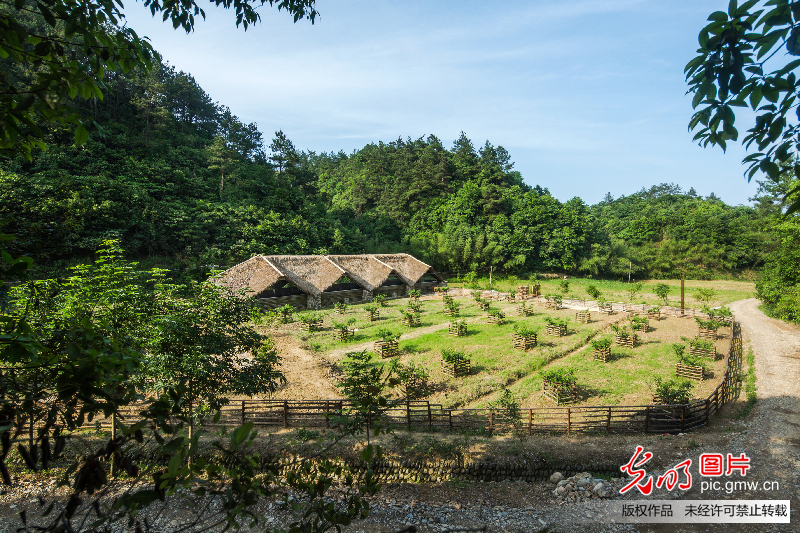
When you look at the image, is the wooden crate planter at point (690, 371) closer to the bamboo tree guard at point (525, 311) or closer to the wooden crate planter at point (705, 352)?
the wooden crate planter at point (705, 352)

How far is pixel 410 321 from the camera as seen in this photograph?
65.9 ft

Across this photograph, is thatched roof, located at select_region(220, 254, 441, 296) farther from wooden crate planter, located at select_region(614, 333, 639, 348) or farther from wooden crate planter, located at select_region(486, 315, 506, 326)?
wooden crate planter, located at select_region(614, 333, 639, 348)

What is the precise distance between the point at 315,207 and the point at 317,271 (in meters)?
15.2

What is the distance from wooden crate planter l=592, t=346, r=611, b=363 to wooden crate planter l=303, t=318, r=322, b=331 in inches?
488

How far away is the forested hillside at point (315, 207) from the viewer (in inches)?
1021

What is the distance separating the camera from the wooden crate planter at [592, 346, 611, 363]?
48.8ft

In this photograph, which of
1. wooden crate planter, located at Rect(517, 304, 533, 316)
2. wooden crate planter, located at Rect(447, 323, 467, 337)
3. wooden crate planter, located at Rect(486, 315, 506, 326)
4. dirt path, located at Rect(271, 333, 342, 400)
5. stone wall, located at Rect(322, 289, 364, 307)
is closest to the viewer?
dirt path, located at Rect(271, 333, 342, 400)

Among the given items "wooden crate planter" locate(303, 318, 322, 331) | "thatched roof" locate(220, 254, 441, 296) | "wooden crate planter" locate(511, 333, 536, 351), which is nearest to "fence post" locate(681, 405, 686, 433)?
"wooden crate planter" locate(511, 333, 536, 351)

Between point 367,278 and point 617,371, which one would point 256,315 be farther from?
point 367,278

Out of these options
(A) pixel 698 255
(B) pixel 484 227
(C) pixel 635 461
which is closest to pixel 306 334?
(C) pixel 635 461

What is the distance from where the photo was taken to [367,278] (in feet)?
90.1

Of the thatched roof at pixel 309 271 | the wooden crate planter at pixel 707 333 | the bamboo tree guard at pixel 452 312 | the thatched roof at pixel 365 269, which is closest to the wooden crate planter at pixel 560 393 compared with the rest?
the bamboo tree guard at pixel 452 312

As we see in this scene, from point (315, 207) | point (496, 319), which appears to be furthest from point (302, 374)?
point (315, 207)

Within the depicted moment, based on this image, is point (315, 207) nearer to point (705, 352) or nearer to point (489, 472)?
point (705, 352)
